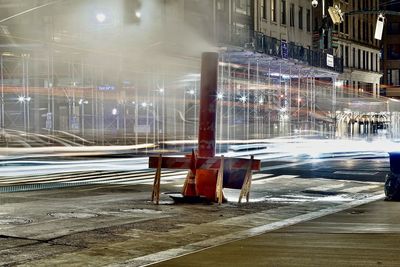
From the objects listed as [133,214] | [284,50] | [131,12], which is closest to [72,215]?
[133,214]

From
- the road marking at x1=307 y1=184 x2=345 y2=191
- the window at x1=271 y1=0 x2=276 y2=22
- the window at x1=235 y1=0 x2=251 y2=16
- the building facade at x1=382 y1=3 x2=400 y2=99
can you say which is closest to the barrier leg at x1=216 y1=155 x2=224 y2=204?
the road marking at x1=307 y1=184 x2=345 y2=191

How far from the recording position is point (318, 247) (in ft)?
26.7

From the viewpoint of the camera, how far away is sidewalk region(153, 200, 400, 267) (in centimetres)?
733

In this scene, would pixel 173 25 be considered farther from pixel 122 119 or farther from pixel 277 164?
pixel 122 119

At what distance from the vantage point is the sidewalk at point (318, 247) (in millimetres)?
7332

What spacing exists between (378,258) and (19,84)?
85.9 ft

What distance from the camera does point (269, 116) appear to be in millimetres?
39375

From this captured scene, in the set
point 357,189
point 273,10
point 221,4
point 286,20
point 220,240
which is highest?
point 273,10

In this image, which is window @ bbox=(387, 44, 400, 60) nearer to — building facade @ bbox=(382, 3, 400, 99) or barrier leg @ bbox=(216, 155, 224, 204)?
building facade @ bbox=(382, 3, 400, 99)

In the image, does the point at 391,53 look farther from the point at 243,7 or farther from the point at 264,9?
the point at 243,7

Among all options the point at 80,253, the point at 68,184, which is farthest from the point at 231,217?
the point at 68,184

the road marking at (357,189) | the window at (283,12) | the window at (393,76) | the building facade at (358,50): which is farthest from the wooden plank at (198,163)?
the window at (393,76)

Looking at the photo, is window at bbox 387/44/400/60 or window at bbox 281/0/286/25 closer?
window at bbox 281/0/286/25

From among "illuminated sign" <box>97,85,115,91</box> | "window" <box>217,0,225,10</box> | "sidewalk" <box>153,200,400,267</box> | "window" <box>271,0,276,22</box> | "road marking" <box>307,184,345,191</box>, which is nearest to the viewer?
"sidewalk" <box>153,200,400,267</box>
